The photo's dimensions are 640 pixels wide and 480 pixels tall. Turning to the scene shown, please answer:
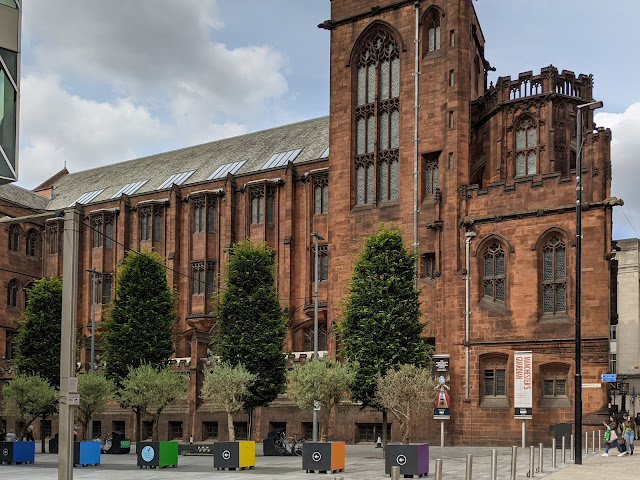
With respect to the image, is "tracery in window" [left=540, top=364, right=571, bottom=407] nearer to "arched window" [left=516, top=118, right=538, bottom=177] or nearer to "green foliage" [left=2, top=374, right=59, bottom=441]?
"arched window" [left=516, top=118, right=538, bottom=177]

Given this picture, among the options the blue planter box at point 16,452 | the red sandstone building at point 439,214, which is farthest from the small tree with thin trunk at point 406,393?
the blue planter box at point 16,452

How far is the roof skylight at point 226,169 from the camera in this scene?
69125mm

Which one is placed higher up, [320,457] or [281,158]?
[281,158]

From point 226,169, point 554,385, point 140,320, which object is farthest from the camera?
point 226,169

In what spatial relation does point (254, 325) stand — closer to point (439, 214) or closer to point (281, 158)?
point (439, 214)

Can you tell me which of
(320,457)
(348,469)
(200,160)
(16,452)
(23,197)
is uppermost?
(200,160)

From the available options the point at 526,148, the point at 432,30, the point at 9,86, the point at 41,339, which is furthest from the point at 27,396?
the point at 526,148

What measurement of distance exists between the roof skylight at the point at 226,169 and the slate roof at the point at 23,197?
19.8m

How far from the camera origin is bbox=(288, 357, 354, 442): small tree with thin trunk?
4044 cm

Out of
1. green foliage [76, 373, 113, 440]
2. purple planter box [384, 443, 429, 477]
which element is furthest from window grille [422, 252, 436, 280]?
purple planter box [384, 443, 429, 477]

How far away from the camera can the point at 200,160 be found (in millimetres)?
75188

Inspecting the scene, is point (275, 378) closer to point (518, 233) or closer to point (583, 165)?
point (518, 233)

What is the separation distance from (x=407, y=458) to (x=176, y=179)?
4900cm

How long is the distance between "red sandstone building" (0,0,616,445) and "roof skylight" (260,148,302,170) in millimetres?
168
